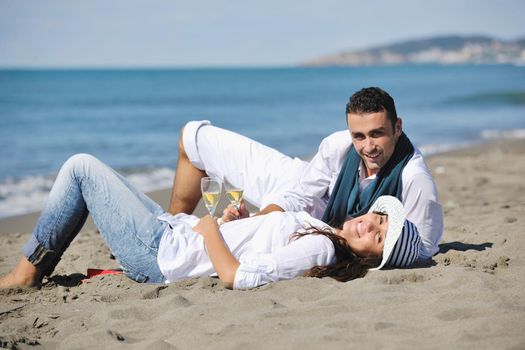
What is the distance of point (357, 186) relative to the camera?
508 cm

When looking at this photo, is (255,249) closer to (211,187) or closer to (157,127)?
(211,187)

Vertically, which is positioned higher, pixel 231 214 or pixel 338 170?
pixel 338 170

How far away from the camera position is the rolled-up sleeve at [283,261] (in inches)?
168

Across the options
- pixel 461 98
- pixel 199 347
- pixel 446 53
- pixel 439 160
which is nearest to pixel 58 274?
pixel 199 347

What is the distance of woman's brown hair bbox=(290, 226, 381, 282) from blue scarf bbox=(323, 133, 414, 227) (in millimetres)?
590

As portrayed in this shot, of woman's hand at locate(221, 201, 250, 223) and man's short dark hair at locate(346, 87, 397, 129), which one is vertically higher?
man's short dark hair at locate(346, 87, 397, 129)

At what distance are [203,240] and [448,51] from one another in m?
151

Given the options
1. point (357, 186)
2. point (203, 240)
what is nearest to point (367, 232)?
point (357, 186)

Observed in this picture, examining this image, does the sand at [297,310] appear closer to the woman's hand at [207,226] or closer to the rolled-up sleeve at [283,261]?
the rolled-up sleeve at [283,261]

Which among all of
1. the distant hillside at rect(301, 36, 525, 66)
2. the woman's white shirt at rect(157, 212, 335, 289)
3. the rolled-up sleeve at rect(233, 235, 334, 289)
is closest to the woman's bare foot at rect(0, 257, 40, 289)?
the woman's white shirt at rect(157, 212, 335, 289)

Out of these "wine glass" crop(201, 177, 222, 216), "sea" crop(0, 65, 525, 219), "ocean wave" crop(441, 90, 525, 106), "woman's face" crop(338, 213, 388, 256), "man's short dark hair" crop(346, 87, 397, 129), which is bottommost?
"ocean wave" crop(441, 90, 525, 106)

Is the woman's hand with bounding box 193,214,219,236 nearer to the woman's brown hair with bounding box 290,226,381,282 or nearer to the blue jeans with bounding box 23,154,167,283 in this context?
the blue jeans with bounding box 23,154,167,283

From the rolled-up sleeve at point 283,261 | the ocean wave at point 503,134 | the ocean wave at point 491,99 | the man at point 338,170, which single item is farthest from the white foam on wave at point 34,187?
the ocean wave at point 491,99

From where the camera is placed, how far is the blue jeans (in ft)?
15.0
